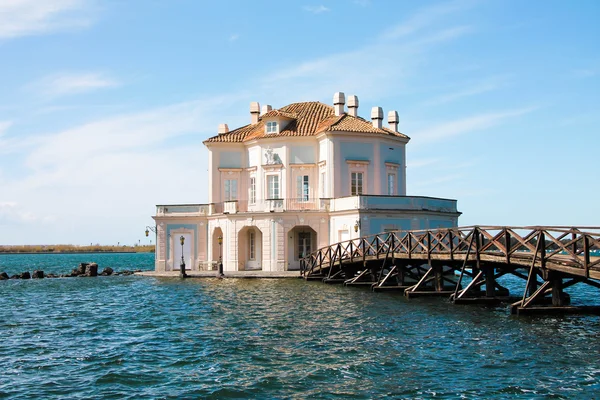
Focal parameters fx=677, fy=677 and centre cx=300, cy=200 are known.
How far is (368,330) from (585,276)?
5984 mm

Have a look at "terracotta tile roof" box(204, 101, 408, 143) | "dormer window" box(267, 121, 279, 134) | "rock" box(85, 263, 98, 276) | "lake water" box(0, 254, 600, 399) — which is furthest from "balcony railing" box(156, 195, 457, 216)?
"lake water" box(0, 254, 600, 399)

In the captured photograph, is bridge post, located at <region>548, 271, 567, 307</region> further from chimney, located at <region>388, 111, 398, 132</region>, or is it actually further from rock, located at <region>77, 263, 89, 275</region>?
rock, located at <region>77, 263, 89, 275</region>

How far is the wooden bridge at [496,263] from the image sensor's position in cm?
1892

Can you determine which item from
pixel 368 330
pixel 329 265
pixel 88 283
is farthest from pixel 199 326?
pixel 88 283

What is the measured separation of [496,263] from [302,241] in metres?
20.5

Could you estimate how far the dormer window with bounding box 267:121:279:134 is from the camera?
43.7m

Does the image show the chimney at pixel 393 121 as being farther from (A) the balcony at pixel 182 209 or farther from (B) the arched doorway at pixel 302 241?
(A) the balcony at pixel 182 209

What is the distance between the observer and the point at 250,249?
43031 mm

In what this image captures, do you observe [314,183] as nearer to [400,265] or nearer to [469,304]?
[400,265]

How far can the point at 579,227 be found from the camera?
59.9 ft

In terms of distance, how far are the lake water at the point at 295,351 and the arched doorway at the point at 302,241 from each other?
14.2 m

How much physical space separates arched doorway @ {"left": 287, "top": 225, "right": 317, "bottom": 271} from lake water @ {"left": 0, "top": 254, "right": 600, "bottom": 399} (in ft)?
46.7

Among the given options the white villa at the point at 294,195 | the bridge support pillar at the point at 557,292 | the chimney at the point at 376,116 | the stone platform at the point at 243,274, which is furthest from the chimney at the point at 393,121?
the bridge support pillar at the point at 557,292

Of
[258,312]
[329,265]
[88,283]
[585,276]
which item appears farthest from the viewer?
[88,283]
